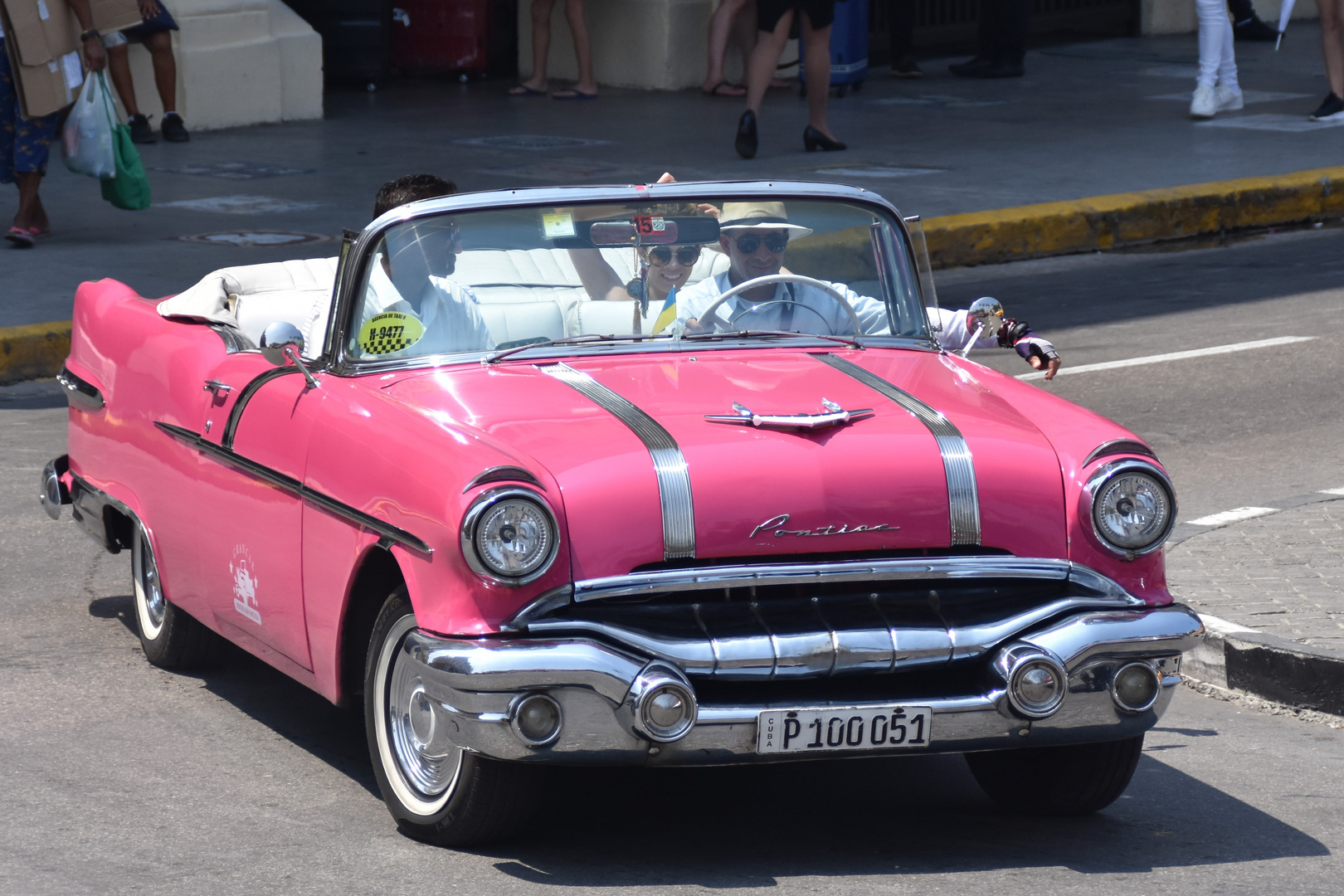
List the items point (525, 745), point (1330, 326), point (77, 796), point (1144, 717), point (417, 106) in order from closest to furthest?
1. point (525, 745)
2. point (1144, 717)
3. point (77, 796)
4. point (1330, 326)
5. point (417, 106)

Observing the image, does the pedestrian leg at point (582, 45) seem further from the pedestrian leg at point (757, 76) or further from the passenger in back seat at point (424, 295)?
the passenger in back seat at point (424, 295)

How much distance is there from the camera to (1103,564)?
4.22m

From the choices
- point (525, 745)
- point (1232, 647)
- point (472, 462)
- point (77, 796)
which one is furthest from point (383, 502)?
point (1232, 647)

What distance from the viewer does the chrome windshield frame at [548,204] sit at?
15.8 ft

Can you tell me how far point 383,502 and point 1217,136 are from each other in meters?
12.5

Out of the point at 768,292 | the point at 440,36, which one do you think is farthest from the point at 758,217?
the point at 440,36

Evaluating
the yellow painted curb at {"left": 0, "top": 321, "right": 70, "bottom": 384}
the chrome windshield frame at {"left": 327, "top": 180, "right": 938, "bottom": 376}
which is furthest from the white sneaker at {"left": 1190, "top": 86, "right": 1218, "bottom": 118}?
the chrome windshield frame at {"left": 327, "top": 180, "right": 938, "bottom": 376}

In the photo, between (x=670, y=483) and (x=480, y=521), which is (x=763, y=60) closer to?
(x=670, y=483)

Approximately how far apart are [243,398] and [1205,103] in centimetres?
1269

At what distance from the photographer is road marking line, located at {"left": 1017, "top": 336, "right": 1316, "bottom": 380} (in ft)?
30.4

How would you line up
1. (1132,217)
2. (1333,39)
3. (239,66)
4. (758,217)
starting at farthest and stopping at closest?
(239,66) < (1333,39) < (1132,217) < (758,217)

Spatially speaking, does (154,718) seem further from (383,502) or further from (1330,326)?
(1330,326)

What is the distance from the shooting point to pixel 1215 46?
15977 mm

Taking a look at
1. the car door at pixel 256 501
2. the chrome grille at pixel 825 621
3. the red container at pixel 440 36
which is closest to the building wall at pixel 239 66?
the red container at pixel 440 36
